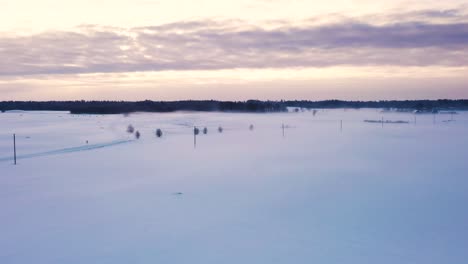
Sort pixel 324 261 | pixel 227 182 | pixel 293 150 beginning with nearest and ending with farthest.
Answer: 1. pixel 324 261
2. pixel 227 182
3. pixel 293 150

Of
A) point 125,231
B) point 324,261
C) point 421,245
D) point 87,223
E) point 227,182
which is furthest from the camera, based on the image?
point 227,182

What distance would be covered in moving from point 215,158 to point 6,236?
11.4 meters

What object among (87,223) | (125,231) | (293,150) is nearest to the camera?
(125,231)

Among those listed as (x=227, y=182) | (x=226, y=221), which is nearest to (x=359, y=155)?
(x=227, y=182)

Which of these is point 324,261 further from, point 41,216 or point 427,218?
point 41,216

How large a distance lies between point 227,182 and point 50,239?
6074 mm

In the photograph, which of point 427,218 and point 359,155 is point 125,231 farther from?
point 359,155

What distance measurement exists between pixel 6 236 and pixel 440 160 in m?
15.8

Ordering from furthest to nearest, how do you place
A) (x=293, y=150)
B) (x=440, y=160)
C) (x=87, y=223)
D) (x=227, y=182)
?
(x=293, y=150) → (x=440, y=160) → (x=227, y=182) → (x=87, y=223)

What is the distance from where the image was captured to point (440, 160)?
1764 centimetres

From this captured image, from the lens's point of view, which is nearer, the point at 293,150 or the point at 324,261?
the point at 324,261

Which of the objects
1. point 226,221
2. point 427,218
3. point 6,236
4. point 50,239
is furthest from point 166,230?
point 427,218

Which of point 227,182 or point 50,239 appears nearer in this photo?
point 50,239

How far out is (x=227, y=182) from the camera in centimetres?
1264
